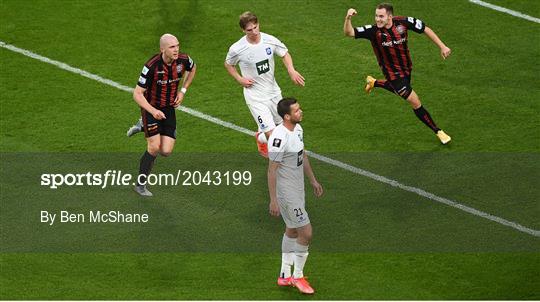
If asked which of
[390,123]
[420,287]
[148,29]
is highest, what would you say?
[148,29]

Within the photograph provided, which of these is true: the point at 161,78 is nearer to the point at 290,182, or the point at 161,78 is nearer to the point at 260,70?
the point at 260,70

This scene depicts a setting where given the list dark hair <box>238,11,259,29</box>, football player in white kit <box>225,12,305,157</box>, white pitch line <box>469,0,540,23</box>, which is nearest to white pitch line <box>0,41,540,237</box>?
football player in white kit <box>225,12,305,157</box>

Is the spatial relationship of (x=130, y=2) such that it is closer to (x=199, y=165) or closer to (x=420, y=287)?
(x=199, y=165)

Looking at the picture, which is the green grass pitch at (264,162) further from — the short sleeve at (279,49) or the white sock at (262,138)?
the short sleeve at (279,49)

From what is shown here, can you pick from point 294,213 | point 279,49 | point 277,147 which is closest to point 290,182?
point 294,213

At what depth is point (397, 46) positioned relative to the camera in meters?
20.5

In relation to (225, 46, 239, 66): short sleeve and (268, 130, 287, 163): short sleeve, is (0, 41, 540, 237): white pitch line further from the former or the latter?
(268, 130, 287, 163): short sleeve

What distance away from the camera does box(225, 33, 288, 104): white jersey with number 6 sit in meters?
19.1

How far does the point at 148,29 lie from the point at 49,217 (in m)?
6.14

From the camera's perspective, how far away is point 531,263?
17594 mm

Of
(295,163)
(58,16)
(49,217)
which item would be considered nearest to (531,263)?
(295,163)

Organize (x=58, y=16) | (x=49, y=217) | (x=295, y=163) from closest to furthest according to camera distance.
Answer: (x=295, y=163), (x=49, y=217), (x=58, y=16)

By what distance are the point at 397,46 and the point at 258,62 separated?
8.51 ft

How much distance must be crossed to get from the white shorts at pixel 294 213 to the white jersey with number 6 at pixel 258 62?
10.5ft
